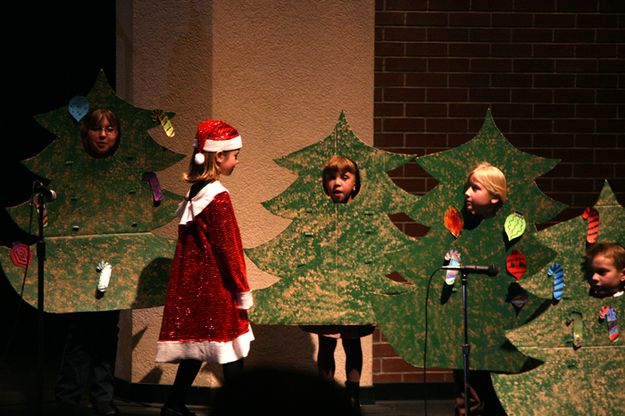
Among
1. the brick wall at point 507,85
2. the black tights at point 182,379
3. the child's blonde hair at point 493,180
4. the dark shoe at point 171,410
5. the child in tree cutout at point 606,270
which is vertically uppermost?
the brick wall at point 507,85

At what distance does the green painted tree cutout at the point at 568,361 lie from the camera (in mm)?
5492

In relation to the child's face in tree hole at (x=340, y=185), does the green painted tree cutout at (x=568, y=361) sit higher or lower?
lower

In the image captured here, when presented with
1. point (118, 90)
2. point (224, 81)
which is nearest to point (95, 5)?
point (118, 90)

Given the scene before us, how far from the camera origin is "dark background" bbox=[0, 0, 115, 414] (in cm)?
820

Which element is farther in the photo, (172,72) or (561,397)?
(172,72)

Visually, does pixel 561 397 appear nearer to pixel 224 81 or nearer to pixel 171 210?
pixel 171 210

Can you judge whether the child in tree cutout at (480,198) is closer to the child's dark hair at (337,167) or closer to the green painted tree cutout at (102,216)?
the child's dark hair at (337,167)

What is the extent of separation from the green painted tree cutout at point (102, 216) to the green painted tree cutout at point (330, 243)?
24.4 inches

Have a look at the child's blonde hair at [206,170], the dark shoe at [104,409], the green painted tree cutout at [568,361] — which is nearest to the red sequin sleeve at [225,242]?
the child's blonde hair at [206,170]

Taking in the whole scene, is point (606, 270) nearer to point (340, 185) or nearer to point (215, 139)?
point (340, 185)

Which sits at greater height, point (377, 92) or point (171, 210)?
point (377, 92)

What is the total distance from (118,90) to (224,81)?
0.85m

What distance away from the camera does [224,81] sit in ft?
22.4

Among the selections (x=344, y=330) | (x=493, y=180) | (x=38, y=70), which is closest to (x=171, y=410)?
(x=344, y=330)
